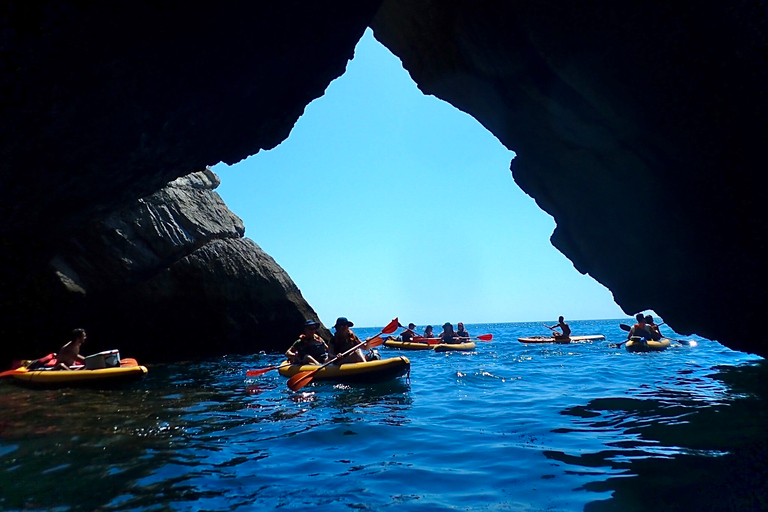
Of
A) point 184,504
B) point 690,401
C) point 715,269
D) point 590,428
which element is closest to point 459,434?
point 590,428

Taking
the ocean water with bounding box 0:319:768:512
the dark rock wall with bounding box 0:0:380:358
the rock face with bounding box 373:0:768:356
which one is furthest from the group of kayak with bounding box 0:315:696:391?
the rock face with bounding box 373:0:768:356

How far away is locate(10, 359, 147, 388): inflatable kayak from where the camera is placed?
10.1 m

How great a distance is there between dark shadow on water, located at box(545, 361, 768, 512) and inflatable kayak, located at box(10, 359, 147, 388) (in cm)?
883

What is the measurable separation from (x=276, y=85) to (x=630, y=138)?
5.93 metres

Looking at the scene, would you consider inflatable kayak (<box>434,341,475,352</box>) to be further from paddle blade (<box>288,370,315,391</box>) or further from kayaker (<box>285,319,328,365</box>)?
paddle blade (<box>288,370,315,391</box>)

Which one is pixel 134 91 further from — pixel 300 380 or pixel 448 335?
pixel 448 335

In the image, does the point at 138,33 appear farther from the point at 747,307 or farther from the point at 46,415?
the point at 747,307

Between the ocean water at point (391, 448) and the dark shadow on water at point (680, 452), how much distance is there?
0.02 meters

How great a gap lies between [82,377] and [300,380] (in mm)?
4769

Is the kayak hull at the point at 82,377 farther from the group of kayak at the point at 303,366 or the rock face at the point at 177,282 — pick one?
the rock face at the point at 177,282

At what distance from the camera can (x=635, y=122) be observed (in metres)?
7.34

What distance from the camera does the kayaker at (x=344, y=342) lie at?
Answer: 10555 mm

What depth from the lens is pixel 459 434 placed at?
5.97 m

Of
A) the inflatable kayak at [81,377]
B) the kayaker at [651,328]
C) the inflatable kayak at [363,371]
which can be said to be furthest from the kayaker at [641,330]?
the inflatable kayak at [81,377]
